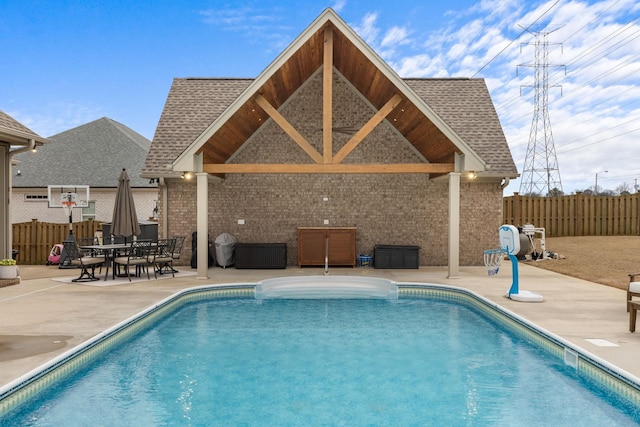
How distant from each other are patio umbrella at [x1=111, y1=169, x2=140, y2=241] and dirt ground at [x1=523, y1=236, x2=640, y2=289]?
11.8 m

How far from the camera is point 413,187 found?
13625mm

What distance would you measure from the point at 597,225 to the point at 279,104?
53.1 feet

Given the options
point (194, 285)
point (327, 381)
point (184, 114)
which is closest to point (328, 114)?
point (194, 285)

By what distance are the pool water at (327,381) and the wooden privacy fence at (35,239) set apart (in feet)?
31.3

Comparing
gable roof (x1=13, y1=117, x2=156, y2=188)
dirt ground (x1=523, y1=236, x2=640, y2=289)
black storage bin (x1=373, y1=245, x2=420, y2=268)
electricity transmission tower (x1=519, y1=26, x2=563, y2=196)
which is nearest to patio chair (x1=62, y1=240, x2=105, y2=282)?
black storage bin (x1=373, y1=245, x2=420, y2=268)

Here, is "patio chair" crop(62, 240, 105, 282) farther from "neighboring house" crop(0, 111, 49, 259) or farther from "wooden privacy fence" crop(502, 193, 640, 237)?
"wooden privacy fence" crop(502, 193, 640, 237)

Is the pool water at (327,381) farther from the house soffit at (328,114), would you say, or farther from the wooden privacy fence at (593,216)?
the wooden privacy fence at (593,216)

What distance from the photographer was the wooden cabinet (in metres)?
12.7

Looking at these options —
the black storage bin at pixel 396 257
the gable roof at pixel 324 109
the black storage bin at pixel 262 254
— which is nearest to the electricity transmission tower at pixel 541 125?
the gable roof at pixel 324 109

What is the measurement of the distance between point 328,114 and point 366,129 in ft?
3.15

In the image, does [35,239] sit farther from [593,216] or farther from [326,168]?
[593,216]

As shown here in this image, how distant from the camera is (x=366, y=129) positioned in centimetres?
1013

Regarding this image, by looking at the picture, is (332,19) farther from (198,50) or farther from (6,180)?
(198,50)

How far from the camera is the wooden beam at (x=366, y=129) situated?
33.1 ft
